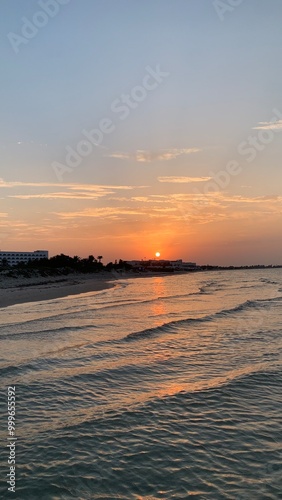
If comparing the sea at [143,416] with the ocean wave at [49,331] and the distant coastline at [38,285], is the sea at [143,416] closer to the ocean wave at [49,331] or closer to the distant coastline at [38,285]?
the ocean wave at [49,331]

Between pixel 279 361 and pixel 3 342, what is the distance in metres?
12.6

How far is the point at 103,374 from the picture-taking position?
15.2m

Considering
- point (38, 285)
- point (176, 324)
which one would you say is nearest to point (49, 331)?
point (176, 324)

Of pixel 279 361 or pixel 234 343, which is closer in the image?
pixel 279 361

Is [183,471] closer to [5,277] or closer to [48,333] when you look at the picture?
[48,333]

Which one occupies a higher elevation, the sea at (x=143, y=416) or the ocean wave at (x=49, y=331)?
the ocean wave at (x=49, y=331)

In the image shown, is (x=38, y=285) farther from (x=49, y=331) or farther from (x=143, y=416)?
(x=143, y=416)

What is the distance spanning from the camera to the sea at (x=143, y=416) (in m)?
7.97

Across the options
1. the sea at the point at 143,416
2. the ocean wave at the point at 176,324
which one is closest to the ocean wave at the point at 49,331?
the sea at the point at 143,416

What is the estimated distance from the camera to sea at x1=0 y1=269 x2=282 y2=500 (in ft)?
26.1

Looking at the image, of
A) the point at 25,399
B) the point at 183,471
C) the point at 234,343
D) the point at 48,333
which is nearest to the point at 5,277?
the point at 48,333

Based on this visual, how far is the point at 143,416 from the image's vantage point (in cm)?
1118

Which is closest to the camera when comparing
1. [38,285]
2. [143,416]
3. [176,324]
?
[143,416]

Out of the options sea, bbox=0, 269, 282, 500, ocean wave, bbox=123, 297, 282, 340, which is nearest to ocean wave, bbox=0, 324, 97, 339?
sea, bbox=0, 269, 282, 500
